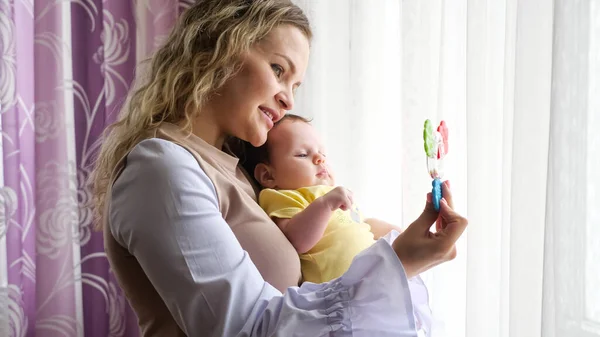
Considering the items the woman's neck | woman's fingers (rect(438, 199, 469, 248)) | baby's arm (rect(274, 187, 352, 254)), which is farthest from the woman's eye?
woman's fingers (rect(438, 199, 469, 248))

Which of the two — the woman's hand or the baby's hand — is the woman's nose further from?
the woman's hand

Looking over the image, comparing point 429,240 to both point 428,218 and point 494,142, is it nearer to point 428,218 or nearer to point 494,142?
point 428,218

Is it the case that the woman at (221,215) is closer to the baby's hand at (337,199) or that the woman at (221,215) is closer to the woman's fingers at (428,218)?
the woman's fingers at (428,218)

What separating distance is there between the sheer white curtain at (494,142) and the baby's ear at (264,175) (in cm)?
31

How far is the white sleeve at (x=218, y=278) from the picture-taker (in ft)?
2.89

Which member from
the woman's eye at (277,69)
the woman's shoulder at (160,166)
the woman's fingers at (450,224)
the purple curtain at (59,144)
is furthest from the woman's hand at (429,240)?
the purple curtain at (59,144)

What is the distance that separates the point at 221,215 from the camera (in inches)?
39.9

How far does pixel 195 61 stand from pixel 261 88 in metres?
0.14

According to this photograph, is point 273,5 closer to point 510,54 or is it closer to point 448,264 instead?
point 510,54

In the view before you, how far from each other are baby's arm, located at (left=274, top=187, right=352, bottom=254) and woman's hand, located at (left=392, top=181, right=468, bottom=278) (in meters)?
0.24

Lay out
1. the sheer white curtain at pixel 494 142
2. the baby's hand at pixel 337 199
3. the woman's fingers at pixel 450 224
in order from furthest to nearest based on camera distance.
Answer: the baby's hand at pixel 337 199 → the sheer white curtain at pixel 494 142 → the woman's fingers at pixel 450 224

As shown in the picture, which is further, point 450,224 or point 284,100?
point 284,100

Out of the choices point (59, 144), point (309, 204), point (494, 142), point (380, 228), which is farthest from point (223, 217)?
point (59, 144)

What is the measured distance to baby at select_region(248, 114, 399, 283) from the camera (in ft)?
3.78
